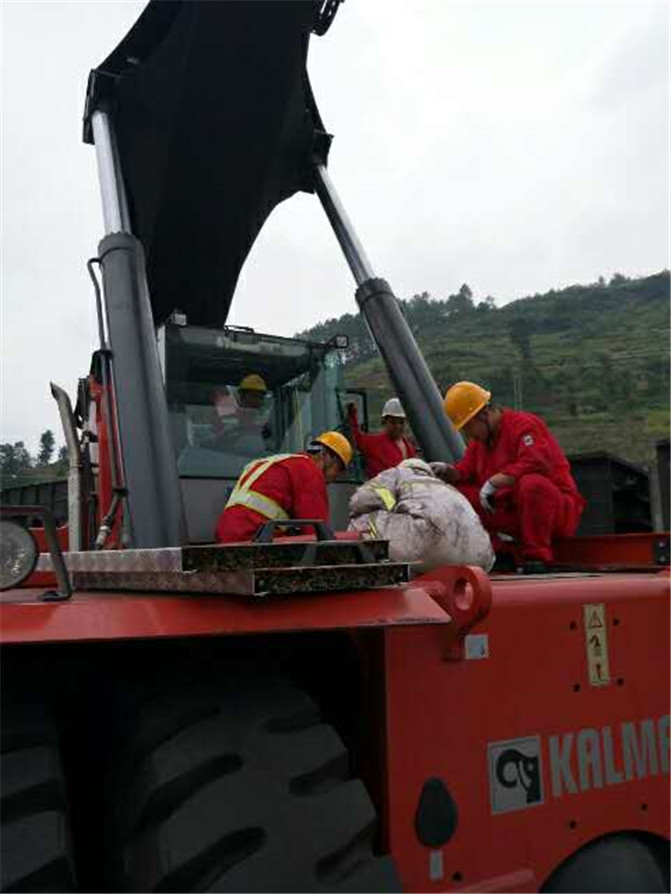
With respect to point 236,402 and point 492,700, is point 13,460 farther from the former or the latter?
point 492,700

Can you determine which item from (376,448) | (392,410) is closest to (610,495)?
(392,410)

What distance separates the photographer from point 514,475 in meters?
3.95

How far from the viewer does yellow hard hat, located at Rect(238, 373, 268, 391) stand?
4434mm

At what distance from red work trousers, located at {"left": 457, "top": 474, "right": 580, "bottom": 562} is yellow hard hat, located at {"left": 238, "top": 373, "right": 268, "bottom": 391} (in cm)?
133

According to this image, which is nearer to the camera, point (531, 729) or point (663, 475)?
point (531, 729)

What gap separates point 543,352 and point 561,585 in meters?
66.2

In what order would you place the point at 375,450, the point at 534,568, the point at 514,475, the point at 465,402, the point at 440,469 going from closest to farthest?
the point at 534,568 → the point at 514,475 → the point at 440,469 → the point at 465,402 → the point at 375,450

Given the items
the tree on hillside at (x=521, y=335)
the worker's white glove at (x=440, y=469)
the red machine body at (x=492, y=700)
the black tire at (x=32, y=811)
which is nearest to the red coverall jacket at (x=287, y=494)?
the worker's white glove at (x=440, y=469)

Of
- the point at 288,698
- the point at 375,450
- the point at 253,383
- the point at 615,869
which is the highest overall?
the point at 253,383

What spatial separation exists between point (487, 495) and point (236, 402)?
52.6 inches

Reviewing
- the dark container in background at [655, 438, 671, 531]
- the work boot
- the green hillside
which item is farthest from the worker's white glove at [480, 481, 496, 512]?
the green hillside

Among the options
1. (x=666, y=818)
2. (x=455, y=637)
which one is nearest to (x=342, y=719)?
(x=455, y=637)

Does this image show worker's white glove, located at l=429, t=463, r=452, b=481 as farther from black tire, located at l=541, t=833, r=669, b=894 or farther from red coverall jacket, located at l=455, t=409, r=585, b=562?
black tire, located at l=541, t=833, r=669, b=894

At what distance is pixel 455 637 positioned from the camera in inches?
85.5
